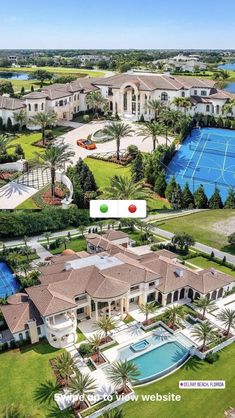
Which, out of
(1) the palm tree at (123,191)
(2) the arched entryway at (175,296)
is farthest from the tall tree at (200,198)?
(2) the arched entryway at (175,296)

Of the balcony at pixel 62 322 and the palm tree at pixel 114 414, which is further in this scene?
the balcony at pixel 62 322

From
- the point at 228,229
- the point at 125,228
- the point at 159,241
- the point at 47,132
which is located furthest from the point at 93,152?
the point at 228,229

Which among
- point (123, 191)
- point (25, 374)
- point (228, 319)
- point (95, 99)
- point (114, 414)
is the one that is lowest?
point (25, 374)

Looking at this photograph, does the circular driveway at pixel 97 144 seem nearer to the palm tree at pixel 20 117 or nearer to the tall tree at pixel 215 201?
the palm tree at pixel 20 117

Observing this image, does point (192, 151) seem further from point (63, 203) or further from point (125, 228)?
point (63, 203)

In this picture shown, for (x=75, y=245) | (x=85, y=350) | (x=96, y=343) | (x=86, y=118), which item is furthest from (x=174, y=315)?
(x=86, y=118)

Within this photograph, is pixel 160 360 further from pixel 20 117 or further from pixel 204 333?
pixel 20 117
